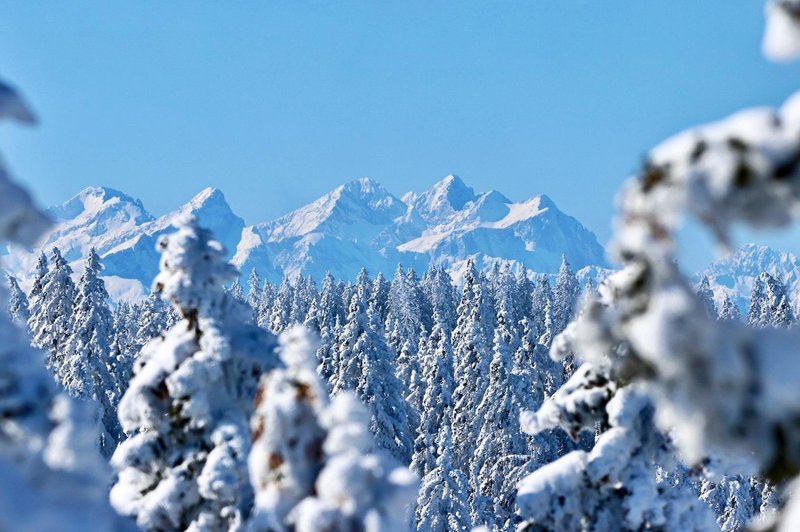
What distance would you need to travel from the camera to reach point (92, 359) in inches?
1496

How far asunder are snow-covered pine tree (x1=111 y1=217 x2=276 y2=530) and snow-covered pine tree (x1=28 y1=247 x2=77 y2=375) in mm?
31031

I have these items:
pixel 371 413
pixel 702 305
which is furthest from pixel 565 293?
pixel 702 305

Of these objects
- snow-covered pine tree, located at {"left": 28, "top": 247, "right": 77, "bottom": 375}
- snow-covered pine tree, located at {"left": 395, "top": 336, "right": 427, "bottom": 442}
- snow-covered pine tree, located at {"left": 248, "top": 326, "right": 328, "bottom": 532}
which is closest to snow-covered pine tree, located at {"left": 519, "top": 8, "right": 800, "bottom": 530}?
snow-covered pine tree, located at {"left": 248, "top": 326, "right": 328, "bottom": 532}

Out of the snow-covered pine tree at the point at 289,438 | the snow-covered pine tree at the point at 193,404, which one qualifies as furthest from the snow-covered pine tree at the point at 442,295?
the snow-covered pine tree at the point at 289,438

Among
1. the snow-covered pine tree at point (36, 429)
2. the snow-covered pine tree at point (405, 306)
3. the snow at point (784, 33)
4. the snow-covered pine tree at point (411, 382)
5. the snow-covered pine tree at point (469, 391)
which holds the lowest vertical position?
the snow at point (784, 33)

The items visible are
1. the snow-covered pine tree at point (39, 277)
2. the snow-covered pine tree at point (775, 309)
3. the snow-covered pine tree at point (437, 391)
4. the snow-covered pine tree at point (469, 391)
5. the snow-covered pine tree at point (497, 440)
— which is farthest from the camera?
the snow-covered pine tree at point (775, 309)

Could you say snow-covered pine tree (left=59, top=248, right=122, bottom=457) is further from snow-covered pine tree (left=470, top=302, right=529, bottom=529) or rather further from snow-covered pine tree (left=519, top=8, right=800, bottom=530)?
snow-covered pine tree (left=519, top=8, right=800, bottom=530)

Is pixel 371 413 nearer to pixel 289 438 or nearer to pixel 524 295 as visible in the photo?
pixel 289 438

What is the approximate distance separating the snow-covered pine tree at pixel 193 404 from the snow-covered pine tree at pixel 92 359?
24.0 m

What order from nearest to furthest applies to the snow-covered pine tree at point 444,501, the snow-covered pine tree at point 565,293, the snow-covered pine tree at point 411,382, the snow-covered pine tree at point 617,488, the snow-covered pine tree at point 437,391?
the snow-covered pine tree at point 617,488, the snow-covered pine tree at point 444,501, the snow-covered pine tree at point 411,382, the snow-covered pine tree at point 437,391, the snow-covered pine tree at point 565,293

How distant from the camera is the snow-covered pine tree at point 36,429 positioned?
16.3 feet

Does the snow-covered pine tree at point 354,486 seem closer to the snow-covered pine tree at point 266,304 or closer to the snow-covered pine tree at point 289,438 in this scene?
the snow-covered pine tree at point 289,438

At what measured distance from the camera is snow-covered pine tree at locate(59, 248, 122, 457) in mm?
35822

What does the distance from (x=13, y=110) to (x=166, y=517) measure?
696cm
